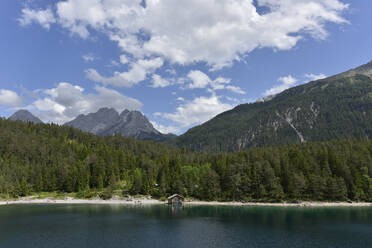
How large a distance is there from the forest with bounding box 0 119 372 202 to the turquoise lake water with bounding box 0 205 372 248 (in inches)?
1081

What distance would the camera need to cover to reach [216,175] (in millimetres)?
138875

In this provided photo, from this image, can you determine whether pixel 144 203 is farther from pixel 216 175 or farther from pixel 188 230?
pixel 188 230

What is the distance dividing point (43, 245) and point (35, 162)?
145 metres

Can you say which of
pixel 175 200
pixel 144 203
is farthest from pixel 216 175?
pixel 144 203

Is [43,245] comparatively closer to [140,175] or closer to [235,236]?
[235,236]

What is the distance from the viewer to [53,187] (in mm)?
160500

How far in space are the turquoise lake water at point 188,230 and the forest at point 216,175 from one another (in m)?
27.5

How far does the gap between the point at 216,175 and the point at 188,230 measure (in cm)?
6647

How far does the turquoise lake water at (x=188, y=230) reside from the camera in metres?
60.2

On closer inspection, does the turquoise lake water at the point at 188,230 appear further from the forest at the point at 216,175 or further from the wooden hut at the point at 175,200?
the wooden hut at the point at 175,200

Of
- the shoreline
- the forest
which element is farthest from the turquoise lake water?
the forest

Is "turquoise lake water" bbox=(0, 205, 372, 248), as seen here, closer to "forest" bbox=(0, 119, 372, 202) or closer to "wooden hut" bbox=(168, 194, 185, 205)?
"forest" bbox=(0, 119, 372, 202)

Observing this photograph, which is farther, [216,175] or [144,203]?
[216,175]

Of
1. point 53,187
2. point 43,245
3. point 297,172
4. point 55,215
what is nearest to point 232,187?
point 297,172
